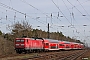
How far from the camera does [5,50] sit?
45.0 m

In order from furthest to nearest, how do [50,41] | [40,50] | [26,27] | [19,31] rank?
[26,27] < [19,31] < [50,41] < [40,50]

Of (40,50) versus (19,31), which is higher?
(19,31)

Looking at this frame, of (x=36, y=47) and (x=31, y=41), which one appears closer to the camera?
(x=31, y=41)

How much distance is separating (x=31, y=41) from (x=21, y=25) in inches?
868

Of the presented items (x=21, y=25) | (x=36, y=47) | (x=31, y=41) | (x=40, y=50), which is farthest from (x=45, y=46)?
(x=21, y=25)

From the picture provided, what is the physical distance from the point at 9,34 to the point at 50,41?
37.2 feet

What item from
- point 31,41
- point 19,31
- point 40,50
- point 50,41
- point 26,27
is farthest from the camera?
point 26,27

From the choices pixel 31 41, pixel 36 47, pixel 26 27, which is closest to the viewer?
pixel 31 41

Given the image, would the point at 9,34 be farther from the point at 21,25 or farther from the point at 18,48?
the point at 18,48

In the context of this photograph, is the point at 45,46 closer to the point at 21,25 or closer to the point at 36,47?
the point at 36,47


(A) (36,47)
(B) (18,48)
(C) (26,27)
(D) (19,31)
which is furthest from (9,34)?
(B) (18,48)

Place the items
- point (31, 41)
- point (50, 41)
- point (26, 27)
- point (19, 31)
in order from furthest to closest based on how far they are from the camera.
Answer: point (26, 27)
point (19, 31)
point (50, 41)
point (31, 41)

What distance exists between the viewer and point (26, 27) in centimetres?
6881

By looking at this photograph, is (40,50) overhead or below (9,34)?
below
